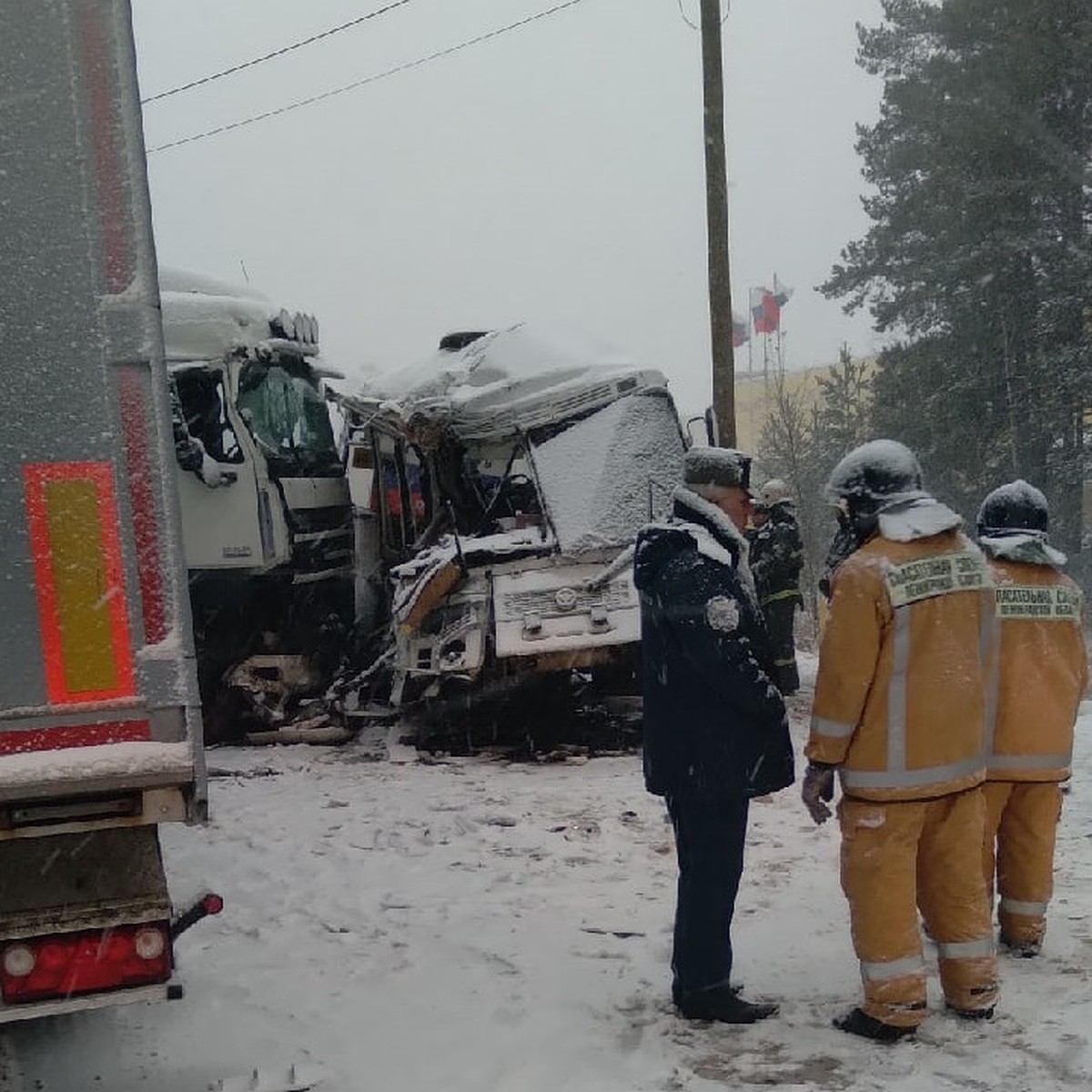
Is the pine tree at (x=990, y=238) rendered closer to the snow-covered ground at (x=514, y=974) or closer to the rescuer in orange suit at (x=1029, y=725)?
the snow-covered ground at (x=514, y=974)

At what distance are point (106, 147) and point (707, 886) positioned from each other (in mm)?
2678

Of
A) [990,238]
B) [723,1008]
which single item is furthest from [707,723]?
[990,238]

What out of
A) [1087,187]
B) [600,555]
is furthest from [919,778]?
[1087,187]

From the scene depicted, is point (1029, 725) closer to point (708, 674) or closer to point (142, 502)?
point (708, 674)

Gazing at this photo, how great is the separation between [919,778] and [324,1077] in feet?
6.37

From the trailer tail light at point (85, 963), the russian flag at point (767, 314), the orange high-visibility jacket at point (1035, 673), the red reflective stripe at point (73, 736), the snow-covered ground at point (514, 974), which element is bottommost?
the snow-covered ground at point (514, 974)

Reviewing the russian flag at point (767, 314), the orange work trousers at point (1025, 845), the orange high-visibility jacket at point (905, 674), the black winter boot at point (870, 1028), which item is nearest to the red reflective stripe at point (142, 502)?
the orange high-visibility jacket at point (905, 674)

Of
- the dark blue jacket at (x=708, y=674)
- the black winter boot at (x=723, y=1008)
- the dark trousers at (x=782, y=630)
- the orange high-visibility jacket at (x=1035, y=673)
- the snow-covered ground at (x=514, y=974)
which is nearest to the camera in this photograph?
the snow-covered ground at (x=514, y=974)

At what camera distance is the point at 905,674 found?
336 cm

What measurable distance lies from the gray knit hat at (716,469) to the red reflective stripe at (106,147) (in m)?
1.87

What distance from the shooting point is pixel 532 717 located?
8.62m

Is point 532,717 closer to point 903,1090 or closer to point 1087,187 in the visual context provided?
point 903,1090

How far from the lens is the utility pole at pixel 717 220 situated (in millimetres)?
10641

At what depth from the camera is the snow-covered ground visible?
10.8ft
